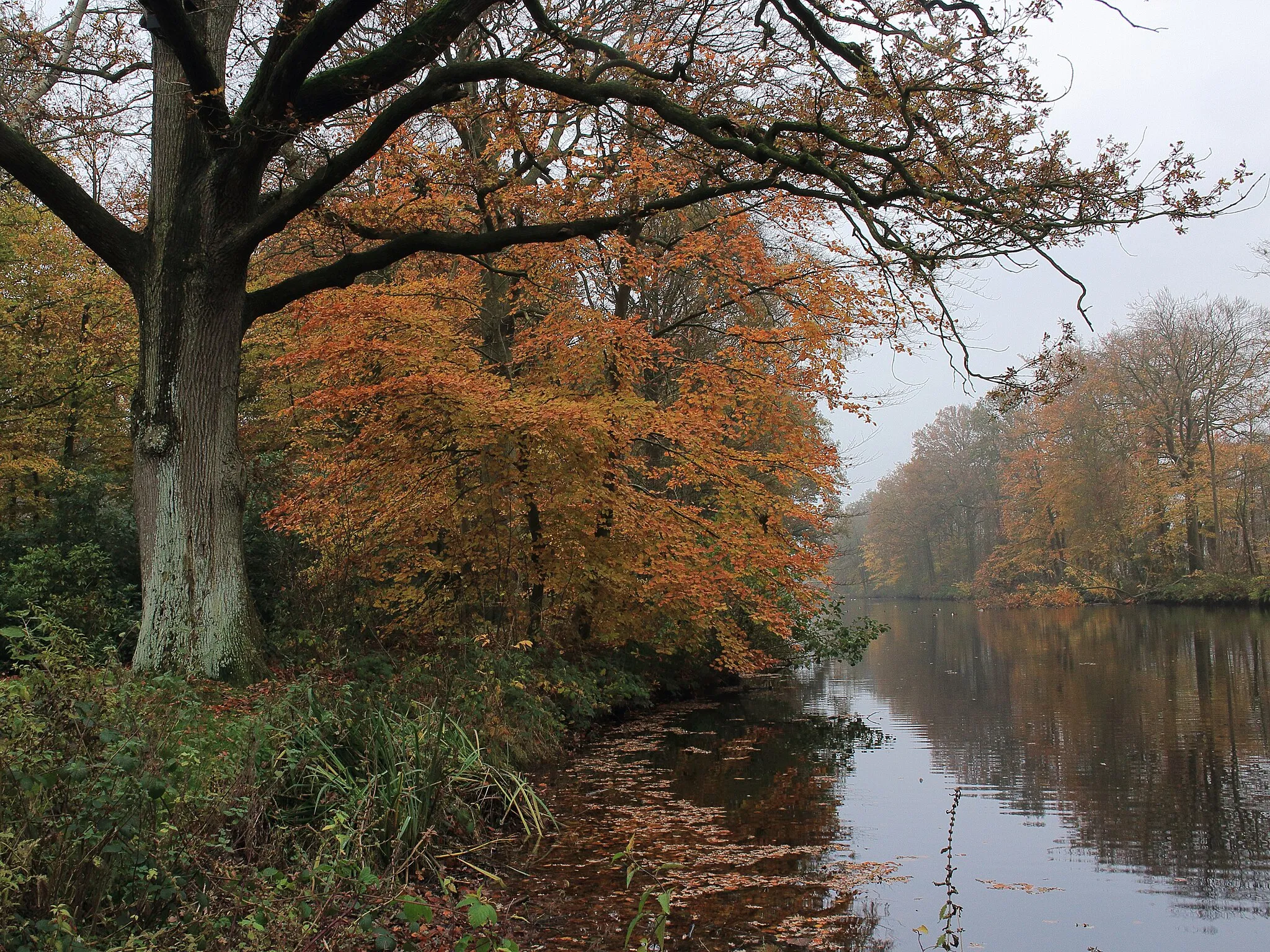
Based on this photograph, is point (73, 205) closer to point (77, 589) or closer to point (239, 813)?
point (77, 589)

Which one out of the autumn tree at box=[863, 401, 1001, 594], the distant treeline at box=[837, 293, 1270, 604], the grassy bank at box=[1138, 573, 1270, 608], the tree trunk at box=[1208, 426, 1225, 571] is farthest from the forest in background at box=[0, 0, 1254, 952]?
the autumn tree at box=[863, 401, 1001, 594]

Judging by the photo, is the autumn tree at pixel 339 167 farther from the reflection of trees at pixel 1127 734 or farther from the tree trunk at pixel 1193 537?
the tree trunk at pixel 1193 537

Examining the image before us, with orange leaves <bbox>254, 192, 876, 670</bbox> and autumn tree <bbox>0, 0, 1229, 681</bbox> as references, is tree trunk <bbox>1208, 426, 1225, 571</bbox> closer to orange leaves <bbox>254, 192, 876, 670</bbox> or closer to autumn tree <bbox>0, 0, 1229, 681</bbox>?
orange leaves <bbox>254, 192, 876, 670</bbox>

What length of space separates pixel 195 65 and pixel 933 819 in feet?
28.3

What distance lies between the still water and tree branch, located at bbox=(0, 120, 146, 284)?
19.4 ft

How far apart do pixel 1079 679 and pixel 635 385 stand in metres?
9.57

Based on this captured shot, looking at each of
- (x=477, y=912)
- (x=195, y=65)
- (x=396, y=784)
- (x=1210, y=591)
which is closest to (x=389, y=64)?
(x=195, y=65)

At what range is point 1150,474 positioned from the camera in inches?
1399

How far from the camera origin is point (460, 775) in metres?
6.24

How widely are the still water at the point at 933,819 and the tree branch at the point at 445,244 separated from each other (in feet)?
16.0

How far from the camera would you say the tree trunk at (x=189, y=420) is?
7.75 m

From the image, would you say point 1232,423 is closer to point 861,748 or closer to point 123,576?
point 861,748

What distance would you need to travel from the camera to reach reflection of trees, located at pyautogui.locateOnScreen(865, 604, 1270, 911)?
23.4ft

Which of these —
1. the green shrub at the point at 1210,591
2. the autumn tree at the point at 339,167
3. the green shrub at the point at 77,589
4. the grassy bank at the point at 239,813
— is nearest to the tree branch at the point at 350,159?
the autumn tree at the point at 339,167
